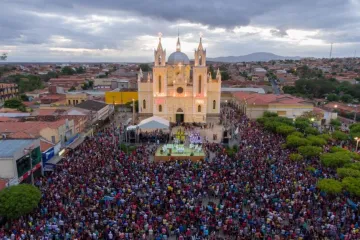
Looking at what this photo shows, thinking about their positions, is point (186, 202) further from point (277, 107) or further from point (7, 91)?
point (7, 91)

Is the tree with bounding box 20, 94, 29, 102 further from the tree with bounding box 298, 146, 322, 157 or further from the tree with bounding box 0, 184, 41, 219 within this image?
the tree with bounding box 298, 146, 322, 157

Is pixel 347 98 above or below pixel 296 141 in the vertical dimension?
below

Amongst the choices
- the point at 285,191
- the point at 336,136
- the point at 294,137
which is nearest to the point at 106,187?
the point at 285,191

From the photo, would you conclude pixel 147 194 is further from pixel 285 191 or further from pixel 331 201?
pixel 331 201

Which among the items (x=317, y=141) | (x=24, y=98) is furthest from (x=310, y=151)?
(x=24, y=98)

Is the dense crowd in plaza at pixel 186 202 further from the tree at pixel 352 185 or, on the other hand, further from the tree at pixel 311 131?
the tree at pixel 311 131

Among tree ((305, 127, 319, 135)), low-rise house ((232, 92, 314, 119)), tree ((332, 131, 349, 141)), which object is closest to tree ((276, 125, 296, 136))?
tree ((305, 127, 319, 135))
